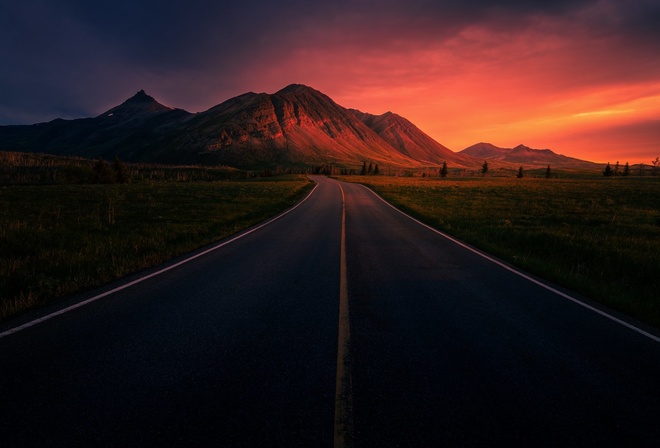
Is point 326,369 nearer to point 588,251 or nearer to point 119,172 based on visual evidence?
point 588,251

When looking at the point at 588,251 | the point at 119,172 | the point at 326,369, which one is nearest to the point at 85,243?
the point at 326,369

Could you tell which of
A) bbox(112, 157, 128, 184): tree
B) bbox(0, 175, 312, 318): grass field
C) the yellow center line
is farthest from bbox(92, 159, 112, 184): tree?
the yellow center line

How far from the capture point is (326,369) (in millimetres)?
3746

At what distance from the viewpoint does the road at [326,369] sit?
9.32 ft

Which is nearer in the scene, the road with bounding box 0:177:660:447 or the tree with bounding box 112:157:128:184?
the road with bounding box 0:177:660:447

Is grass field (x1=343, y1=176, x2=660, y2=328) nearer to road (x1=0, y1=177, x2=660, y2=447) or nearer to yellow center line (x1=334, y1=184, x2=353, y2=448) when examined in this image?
road (x1=0, y1=177, x2=660, y2=447)

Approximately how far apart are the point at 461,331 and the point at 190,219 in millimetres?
14660

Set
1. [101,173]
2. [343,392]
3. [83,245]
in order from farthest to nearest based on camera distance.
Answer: [101,173] → [83,245] → [343,392]

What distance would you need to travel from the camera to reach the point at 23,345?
4227 millimetres

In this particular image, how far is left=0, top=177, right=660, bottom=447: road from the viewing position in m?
2.84

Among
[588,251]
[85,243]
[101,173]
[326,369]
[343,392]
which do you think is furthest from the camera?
[101,173]

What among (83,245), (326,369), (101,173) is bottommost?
(83,245)

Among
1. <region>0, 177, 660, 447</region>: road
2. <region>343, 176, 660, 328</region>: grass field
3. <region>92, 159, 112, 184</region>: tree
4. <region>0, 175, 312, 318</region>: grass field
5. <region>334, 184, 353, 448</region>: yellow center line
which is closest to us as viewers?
<region>334, 184, 353, 448</region>: yellow center line

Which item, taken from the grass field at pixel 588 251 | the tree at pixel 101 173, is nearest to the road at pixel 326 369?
the grass field at pixel 588 251
